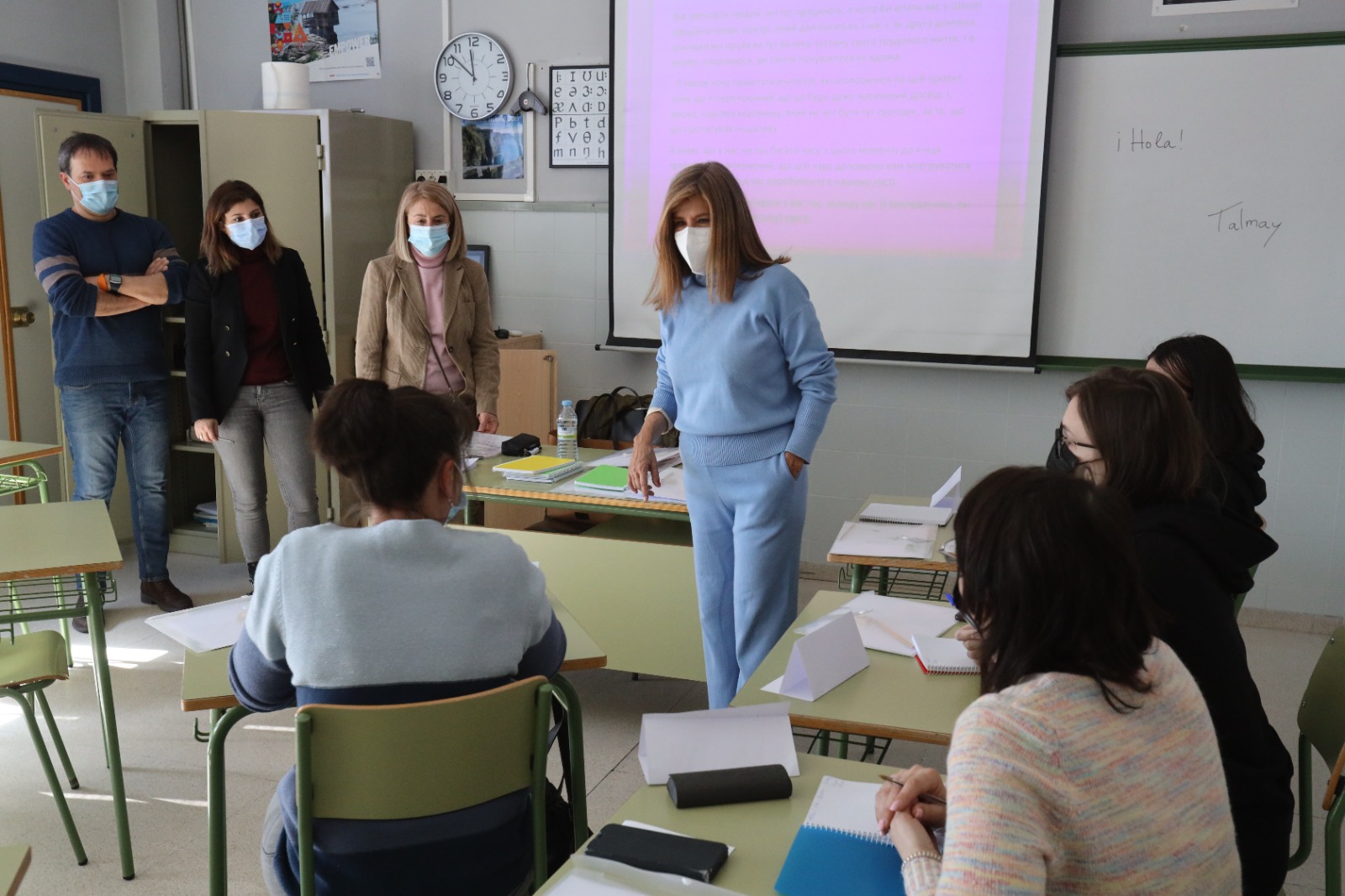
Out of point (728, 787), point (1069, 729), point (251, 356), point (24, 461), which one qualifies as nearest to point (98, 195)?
point (251, 356)

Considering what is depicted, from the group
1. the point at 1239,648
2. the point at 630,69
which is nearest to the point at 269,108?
the point at 630,69

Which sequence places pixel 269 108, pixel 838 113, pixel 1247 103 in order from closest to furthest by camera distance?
pixel 1247 103 → pixel 838 113 → pixel 269 108

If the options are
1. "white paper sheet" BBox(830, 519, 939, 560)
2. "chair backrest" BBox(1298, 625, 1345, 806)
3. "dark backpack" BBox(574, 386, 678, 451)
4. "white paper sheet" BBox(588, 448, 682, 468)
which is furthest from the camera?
"dark backpack" BBox(574, 386, 678, 451)

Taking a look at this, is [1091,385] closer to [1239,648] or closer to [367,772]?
[1239,648]

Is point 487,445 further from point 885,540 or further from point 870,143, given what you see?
point 870,143

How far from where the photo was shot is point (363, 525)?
5.52 feet

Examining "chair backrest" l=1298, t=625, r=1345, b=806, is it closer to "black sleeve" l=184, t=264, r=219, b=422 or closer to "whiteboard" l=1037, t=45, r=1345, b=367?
"whiteboard" l=1037, t=45, r=1345, b=367

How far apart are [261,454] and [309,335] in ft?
1.60

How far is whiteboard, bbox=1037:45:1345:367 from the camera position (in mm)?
3992

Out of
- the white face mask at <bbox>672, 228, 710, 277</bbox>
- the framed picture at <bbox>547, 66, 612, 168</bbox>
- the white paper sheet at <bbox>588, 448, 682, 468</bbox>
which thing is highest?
the framed picture at <bbox>547, 66, 612, 168</bbox>

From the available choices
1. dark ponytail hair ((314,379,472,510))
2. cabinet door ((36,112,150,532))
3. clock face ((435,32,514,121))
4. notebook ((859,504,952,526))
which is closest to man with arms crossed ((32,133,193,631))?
cabinet door ((36,112,150,532))

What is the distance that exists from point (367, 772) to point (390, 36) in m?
4.55

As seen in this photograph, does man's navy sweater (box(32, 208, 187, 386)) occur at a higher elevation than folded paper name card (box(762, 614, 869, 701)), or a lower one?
higher

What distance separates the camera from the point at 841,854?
1.28 m
